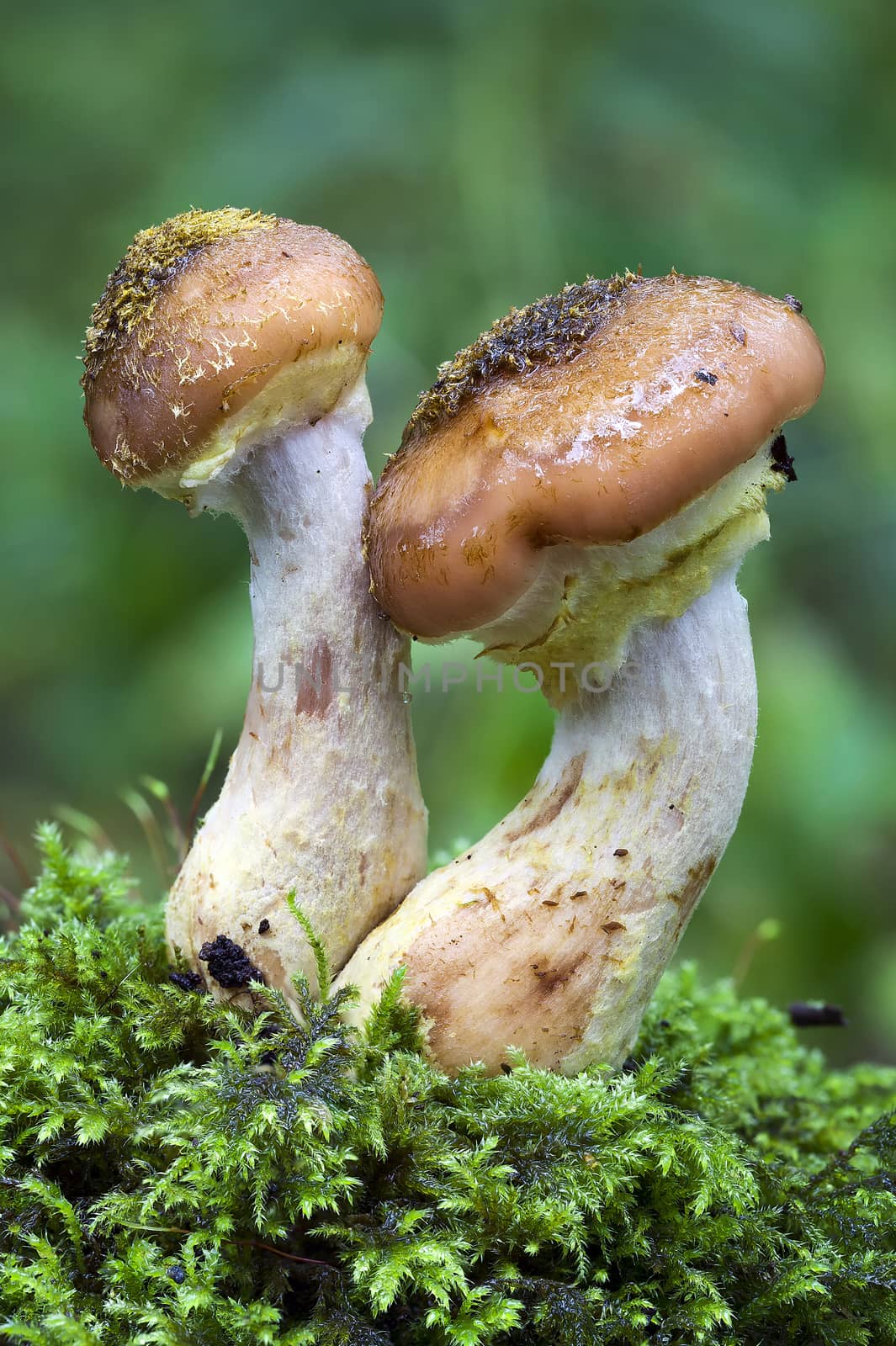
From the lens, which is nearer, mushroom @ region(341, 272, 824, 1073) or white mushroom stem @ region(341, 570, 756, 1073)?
mushroom @ region(341, 272, 824, 1073)

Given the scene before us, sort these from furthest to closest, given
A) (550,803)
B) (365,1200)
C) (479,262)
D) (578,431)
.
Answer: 1. (479,262)
2. (550,803)
3. (365,1200)
4. (578,431)

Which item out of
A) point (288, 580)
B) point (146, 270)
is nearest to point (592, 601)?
point (288, 580)

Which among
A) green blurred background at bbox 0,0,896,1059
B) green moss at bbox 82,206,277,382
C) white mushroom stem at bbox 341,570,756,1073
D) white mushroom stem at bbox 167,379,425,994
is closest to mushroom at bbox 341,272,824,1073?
white mushroom stem at bbox 341,570,756,1073

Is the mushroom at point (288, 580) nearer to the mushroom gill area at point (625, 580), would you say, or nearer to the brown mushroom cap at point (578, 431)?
the brown mushroom cap at point (578, 431)

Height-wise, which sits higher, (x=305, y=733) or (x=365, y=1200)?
(x=305, y=733)

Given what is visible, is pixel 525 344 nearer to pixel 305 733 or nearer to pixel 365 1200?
pixel 305 733

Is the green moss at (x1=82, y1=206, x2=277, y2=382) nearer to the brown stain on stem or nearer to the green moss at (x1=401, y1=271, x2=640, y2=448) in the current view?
the green moss at (x1=401, y1=271, x2=640, y2=448)

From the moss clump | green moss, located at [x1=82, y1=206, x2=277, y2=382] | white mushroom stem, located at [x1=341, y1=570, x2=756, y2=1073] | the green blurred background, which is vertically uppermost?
the green blurred background

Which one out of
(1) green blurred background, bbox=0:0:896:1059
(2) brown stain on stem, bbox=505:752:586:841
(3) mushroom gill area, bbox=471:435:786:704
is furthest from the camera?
(1) green blurred background, bbox=0:0:896:1059
